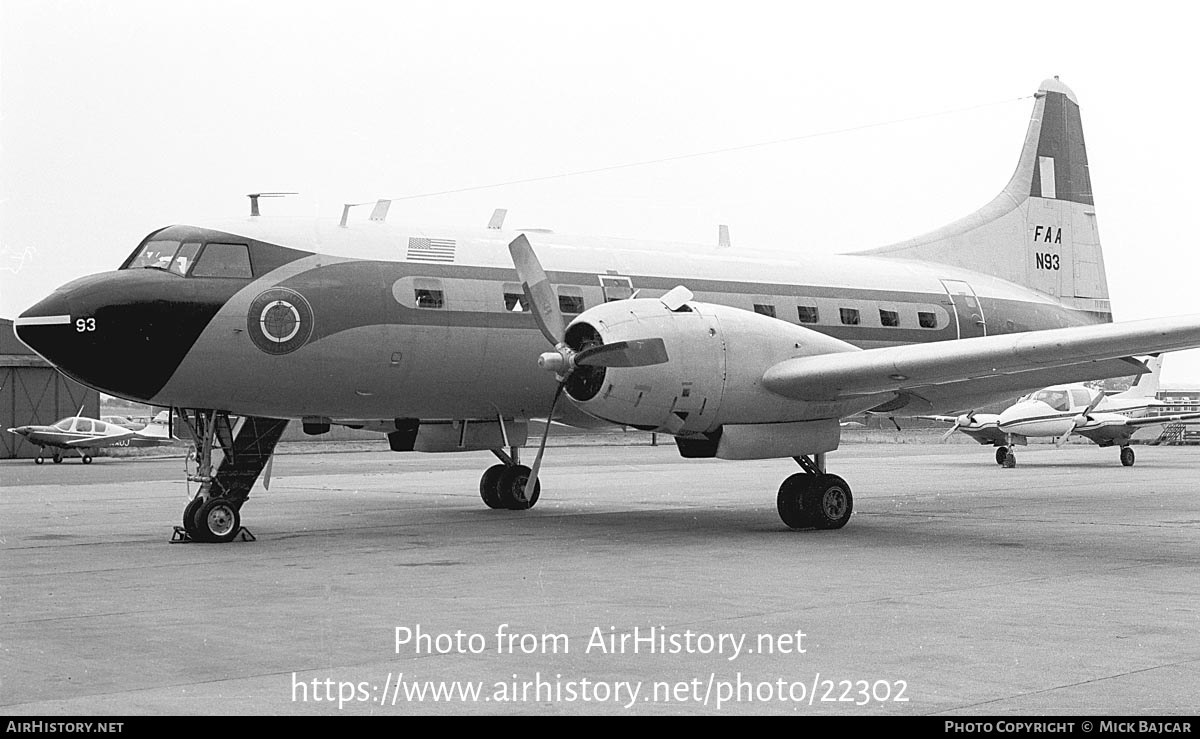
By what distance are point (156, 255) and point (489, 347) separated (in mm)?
4119

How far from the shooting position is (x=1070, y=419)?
3753cm

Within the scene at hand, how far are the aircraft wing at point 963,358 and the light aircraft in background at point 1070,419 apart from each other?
21.3 meters

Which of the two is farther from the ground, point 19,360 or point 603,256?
point 603,256

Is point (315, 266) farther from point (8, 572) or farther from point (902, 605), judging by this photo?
point (902, 605)

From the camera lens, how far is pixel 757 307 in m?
18.1

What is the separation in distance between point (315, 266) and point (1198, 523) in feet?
39.5

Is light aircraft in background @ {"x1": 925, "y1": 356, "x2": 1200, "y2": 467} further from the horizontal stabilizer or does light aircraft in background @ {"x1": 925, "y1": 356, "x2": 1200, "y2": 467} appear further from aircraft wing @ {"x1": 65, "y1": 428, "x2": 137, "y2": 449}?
aircraft wing @ {"x1": 65, "y1": 428, "x2": 137, "y2": 449}

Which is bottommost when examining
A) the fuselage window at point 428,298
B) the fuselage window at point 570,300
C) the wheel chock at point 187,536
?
the wheel chock at point 187,536

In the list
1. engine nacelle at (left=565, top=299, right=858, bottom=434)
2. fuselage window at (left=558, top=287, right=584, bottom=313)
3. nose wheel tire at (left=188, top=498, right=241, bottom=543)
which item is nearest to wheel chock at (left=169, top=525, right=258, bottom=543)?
nose wheel tire at (left=188, top=498, right=241, bottom=543)

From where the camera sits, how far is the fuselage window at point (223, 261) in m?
15.0

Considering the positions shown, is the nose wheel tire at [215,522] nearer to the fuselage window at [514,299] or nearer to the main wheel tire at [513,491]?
the fuselage window at [514,299]

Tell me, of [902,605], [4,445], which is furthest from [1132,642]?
[4,445]

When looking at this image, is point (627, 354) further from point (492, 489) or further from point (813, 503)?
point (492, 489)

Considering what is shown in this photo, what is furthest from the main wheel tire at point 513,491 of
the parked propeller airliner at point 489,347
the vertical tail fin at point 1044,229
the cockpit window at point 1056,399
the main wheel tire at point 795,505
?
the cockpit window at point 1056,399
